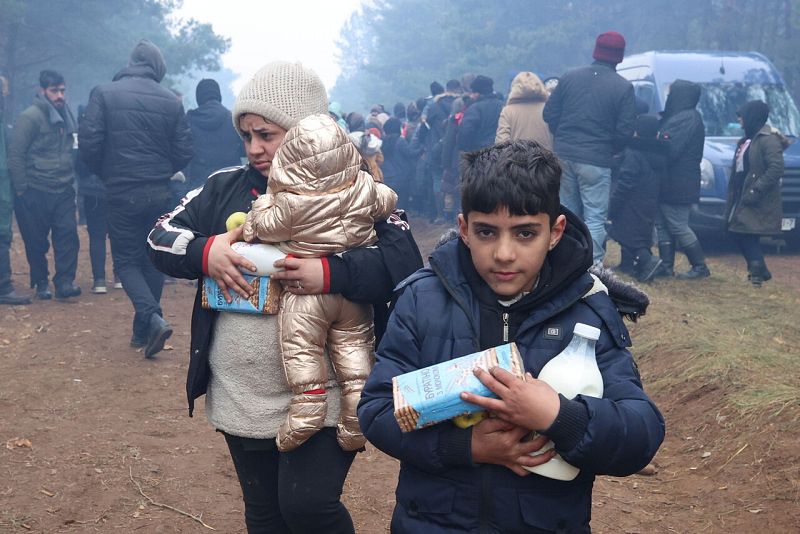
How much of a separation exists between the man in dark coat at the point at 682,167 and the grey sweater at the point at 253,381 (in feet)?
27.3

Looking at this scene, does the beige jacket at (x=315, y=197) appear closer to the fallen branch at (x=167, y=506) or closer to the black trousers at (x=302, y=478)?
the black trousers at (x=302, y=478)

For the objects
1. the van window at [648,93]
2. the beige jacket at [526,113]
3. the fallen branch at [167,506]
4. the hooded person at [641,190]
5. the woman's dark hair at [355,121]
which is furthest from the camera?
the woman's dark hair at [355,121]

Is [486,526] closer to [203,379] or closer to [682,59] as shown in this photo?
[203,379]

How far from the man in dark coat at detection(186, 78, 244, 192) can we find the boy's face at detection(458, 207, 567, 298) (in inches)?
386

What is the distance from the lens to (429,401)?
2.27 metres

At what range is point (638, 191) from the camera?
10609 millimetres

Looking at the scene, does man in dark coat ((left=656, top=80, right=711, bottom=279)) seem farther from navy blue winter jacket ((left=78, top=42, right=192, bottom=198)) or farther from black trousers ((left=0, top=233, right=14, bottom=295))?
black trousers ((left=0, top=233, right=14, bottom=295))

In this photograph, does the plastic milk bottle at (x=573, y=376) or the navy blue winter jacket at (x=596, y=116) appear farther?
the navy blue winter jacket at (x=596, y=116)

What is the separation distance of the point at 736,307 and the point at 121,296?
22.4 feet

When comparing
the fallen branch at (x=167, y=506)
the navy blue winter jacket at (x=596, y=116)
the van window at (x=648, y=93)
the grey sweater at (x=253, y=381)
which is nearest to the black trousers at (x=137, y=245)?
the fallen branch at (x=167, y=506)

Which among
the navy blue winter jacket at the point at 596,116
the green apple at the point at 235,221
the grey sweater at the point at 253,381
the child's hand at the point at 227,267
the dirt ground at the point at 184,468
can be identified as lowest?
the dirt ground at the point at 184,468

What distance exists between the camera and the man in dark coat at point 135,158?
8172mm

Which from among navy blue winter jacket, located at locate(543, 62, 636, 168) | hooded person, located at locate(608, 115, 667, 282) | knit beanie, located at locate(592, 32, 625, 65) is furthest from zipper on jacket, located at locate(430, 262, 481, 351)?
hooded person, located at locate(608, 115, 667, 282)

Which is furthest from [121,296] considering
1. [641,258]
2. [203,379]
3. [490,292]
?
[490,292]
